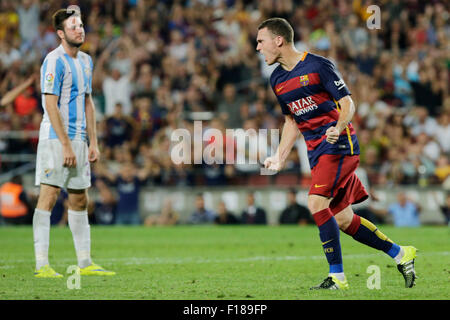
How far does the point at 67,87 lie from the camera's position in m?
8.74

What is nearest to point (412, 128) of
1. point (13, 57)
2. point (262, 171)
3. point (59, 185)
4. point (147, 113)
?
point (262, 171)

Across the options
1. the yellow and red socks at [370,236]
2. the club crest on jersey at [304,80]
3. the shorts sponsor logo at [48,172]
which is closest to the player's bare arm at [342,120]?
the club crest on jersey at [304,80]

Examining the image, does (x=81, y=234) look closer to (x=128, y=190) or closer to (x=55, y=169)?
(x=55, y=169)

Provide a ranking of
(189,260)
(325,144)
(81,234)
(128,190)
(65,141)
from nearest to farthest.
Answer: (325,144) → (65,141) → (81,234) → (189,260) → (128,190)

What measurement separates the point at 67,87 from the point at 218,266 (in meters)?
2.82

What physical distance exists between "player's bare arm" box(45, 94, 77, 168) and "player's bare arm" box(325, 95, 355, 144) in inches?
112

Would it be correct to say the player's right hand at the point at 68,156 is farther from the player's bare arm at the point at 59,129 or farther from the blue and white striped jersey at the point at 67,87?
the blue and white striped jersey at the point at 67,87

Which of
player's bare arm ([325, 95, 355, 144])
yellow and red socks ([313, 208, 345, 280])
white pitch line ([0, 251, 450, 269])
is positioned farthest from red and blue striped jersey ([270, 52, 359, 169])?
white pitch line ([0, 251, 450, 269])

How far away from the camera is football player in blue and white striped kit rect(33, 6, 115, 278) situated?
8.57 m

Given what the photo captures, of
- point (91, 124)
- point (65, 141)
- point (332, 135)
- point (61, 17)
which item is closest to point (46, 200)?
point (65, 141)

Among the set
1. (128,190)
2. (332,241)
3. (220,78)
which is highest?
(220,78)

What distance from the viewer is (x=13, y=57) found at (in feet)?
75.5
